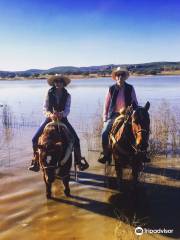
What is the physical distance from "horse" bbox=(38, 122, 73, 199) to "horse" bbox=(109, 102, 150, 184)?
97 centimetres

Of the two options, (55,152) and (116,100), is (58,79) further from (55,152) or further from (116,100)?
(55,152)

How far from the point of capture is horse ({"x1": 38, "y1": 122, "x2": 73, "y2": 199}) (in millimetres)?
7629

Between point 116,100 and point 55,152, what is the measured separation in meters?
2.10

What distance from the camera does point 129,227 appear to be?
6.64m

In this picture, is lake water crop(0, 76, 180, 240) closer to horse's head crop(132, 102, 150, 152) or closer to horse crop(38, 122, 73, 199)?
horse crop(38, 122, 73, 199)

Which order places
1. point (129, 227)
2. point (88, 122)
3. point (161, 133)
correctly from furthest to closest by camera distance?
point (88, 122)
point (161, 133)
point (129, 227)

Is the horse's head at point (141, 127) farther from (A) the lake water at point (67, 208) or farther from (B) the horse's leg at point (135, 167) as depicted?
(A) the lake water at point (67, 208)

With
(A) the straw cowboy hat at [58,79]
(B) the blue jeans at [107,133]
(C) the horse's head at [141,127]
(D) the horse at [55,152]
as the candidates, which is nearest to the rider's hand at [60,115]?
(D) the horse at [55,152]

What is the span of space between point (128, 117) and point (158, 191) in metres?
1.81

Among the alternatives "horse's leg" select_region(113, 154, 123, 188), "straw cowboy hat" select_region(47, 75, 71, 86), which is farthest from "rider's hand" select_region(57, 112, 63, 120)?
"horse's leg" select_region(113, 154, 123, 188)

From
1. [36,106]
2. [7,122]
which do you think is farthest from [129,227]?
[36,106]

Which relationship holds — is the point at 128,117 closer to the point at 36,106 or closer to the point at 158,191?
the point at 158,191

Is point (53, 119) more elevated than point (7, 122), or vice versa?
point (53, 119)

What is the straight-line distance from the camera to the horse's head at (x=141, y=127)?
23.6 ft
